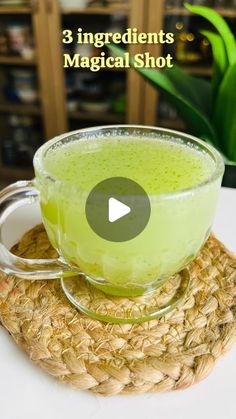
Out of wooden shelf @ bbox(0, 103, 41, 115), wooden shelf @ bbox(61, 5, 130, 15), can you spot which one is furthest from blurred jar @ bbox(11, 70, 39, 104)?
wooden shelf @ bbox(61, 5, 130, 15)

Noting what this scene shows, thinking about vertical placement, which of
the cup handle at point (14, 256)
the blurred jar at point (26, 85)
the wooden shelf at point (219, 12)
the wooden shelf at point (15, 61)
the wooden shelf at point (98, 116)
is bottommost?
the wooden shelf at point (98, 116)

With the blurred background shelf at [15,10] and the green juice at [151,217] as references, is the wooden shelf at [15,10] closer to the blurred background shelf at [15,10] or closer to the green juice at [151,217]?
the blurred background shelf at [15,10]

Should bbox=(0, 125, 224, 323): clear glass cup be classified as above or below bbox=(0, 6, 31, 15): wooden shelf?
above

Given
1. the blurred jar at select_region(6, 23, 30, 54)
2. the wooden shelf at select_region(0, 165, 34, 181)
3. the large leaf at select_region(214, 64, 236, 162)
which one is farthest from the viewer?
the wooden shelf at select_region(0, 165, 34, 181)

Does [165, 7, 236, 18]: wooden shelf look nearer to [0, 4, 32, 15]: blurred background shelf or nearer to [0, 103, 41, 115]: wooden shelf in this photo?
[0, 4, 32, 15]: blurred background shelf

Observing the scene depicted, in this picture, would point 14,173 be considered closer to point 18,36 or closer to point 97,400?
point 18,36

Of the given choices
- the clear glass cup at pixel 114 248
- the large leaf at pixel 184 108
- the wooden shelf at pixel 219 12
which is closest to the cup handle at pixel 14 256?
the clear glass cup at pixel 114 248

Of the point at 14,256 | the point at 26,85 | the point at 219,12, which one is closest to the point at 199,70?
the point at 219,12
